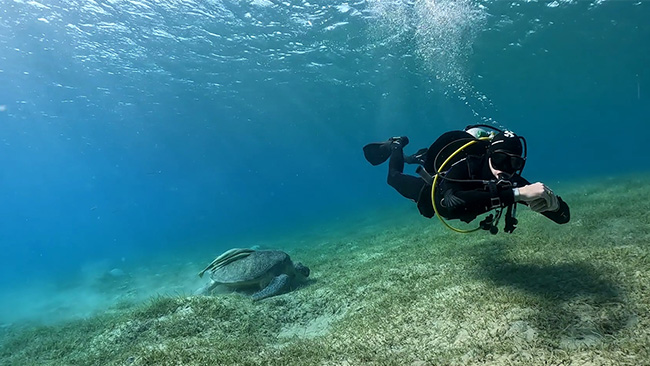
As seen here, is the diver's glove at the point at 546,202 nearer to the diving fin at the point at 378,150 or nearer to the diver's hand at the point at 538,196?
the diver's hand at the point at 538,196

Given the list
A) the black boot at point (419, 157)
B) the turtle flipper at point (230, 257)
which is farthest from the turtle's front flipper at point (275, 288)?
the black boot at point (419, 157)

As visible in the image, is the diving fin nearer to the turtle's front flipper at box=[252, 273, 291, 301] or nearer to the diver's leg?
the diver's leg

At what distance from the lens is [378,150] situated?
8438 millimetres

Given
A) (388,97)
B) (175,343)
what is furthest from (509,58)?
(175,343)

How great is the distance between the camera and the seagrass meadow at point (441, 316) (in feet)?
11.4

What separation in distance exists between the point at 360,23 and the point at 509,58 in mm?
20487

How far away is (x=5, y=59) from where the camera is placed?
80.7ft

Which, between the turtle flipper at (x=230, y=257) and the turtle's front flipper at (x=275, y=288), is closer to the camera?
the turtle's front flipper at (x=275, y=288)

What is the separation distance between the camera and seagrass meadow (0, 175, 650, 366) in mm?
3469

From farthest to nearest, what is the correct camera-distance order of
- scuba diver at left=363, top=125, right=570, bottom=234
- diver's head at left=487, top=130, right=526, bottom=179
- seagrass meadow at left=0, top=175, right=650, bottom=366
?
1. diver's head at left=487, top=130, right=526, bottom=179
2. scuba diver at left=363, top=125, right=570, bottom=234
3. seagrass meadow at left=0, top=175, right=650, bottom=366

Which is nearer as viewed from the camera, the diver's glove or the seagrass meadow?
the seagrass meadow

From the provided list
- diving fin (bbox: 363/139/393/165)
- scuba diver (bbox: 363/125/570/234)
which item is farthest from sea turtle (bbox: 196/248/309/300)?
scuba diver (bbox: 363/125/570/234)

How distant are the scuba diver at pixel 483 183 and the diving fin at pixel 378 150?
2.52 meters

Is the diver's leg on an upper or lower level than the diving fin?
lower
